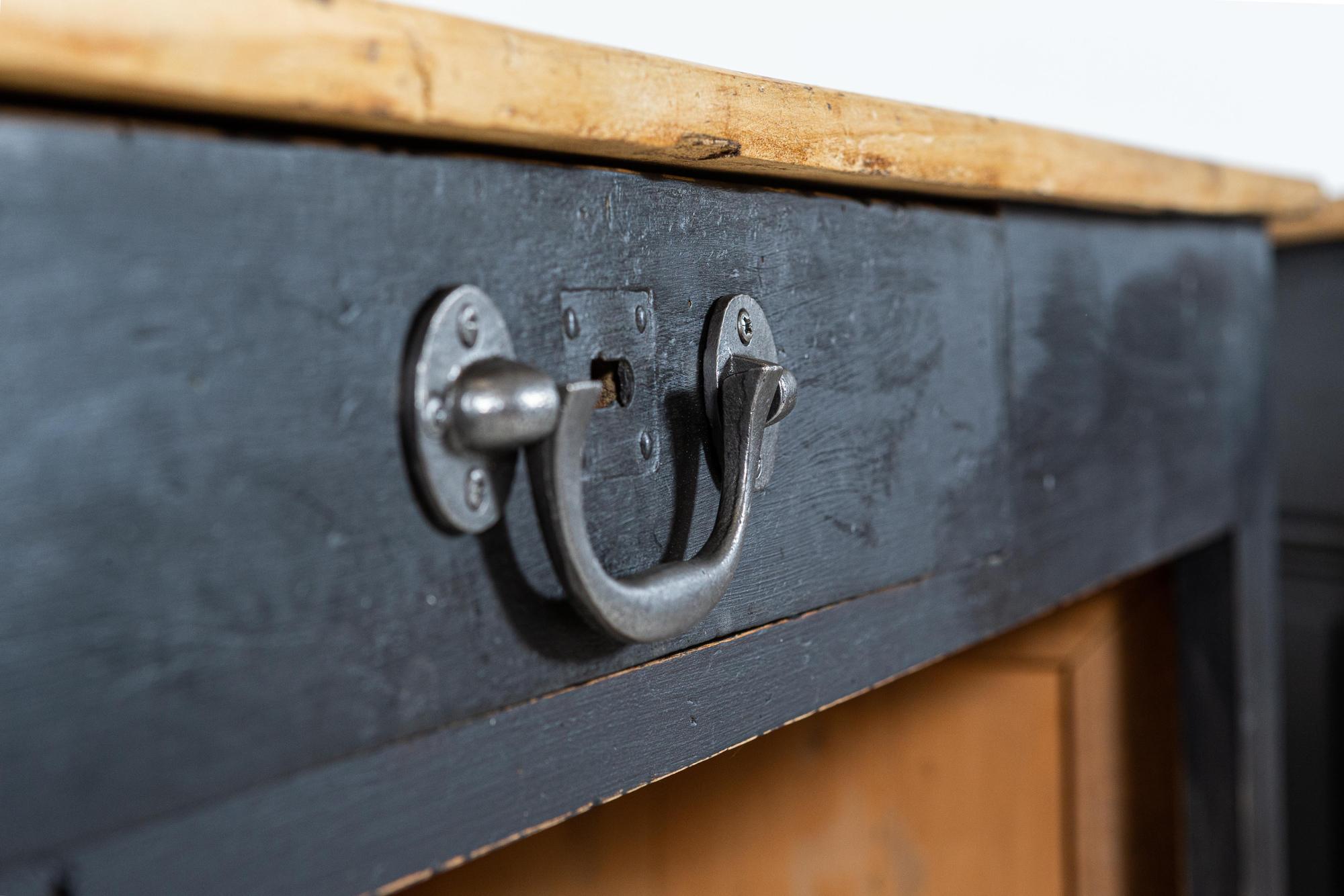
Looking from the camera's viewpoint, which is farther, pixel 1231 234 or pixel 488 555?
pixel 1231 234

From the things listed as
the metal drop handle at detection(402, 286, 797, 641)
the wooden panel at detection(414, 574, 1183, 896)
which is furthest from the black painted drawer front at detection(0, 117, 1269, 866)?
the wooden panel at detection(414, 574, 1183, 896)

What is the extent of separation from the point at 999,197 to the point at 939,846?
1.43ft

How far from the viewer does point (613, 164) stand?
0.90 ft

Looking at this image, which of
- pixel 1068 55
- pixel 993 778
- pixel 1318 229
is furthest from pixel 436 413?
pixel 1068 55

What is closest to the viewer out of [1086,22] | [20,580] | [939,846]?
[20,580]

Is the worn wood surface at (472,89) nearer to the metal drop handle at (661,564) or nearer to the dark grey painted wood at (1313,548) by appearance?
the metal drop handle at (661,564)

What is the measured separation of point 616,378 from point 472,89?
80 millimetres

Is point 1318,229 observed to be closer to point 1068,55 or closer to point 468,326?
point 1068,55

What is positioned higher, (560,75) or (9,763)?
(560,75)

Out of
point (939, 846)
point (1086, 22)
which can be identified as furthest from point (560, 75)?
point (1086, 22)

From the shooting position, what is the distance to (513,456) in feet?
0.82

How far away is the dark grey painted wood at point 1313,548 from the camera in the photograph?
88cm

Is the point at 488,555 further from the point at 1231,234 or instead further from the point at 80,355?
the point at 1231,234

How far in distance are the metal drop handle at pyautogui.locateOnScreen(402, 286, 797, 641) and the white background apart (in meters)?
0.55
